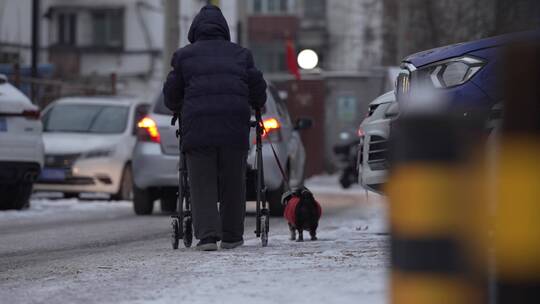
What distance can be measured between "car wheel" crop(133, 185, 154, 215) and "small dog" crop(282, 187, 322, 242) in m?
5.52

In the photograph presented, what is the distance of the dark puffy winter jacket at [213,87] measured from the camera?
9.66 metres

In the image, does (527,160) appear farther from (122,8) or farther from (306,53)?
(122,8)

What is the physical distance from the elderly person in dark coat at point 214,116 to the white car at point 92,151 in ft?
32.4

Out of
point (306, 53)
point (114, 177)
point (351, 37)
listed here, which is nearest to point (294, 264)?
point (114, 177)

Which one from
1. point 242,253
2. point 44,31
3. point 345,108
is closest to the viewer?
point 242,253

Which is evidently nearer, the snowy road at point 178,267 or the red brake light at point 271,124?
the snowy road at point 178,267

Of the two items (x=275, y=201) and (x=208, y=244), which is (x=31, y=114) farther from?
(x=208, y=244)

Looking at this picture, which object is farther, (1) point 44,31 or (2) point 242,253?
(1) point 44,31

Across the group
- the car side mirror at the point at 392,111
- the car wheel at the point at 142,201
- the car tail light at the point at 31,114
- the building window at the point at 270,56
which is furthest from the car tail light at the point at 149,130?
the building window at the point at 270,56

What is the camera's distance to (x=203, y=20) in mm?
9977

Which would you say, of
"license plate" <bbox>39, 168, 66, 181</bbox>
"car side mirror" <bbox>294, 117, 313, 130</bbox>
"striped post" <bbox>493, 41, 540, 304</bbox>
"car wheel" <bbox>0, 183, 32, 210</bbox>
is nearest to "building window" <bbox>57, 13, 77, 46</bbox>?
"license plate" <bbox>39, 168, 66, 181</bbox>

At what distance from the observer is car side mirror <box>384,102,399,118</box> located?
36.0 feet

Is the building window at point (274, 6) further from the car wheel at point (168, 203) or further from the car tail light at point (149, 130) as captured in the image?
the car tail light at point (149, 130)

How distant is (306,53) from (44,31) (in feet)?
93.1
